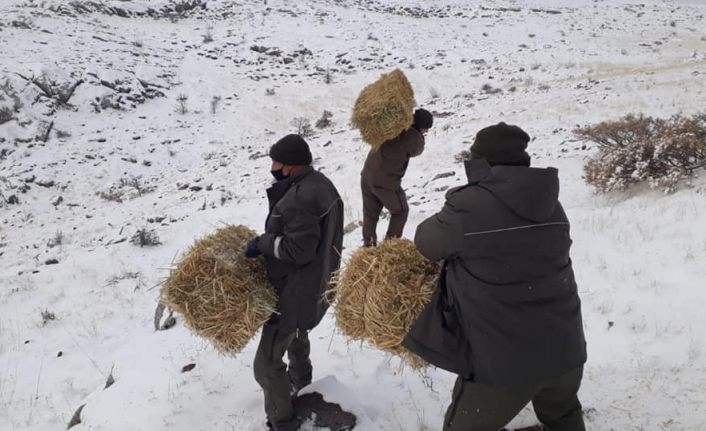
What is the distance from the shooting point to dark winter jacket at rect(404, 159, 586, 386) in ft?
7.44

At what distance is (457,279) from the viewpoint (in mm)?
2424

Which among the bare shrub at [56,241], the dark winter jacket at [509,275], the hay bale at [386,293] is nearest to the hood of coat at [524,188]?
the dark winter jacket at [509,275]

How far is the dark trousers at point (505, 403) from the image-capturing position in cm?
240

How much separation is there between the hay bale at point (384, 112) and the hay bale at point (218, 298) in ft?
8.45

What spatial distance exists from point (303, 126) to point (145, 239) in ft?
28.1

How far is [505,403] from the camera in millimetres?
2410

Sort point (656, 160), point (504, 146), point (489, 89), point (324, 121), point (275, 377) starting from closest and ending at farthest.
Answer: point (504, 146), point (275, 377), point (656, 160), point (324, 121), point (489, 89)

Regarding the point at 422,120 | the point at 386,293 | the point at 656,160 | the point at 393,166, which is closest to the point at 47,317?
the point at 393,166

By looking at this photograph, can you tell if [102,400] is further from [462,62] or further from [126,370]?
[462,62]

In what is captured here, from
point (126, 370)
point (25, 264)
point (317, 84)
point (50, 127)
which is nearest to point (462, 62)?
point (317, 84)

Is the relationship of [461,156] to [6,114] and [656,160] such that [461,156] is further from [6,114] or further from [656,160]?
[6,114]

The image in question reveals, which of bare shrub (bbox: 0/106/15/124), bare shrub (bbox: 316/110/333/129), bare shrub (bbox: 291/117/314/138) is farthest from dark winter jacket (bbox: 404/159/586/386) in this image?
bare shrub (bbox: 0/106/15/124)

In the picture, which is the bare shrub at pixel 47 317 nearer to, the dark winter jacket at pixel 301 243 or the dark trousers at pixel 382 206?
the dark trousers at pixel 382 206

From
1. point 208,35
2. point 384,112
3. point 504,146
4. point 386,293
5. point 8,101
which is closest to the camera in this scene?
point 504,146
